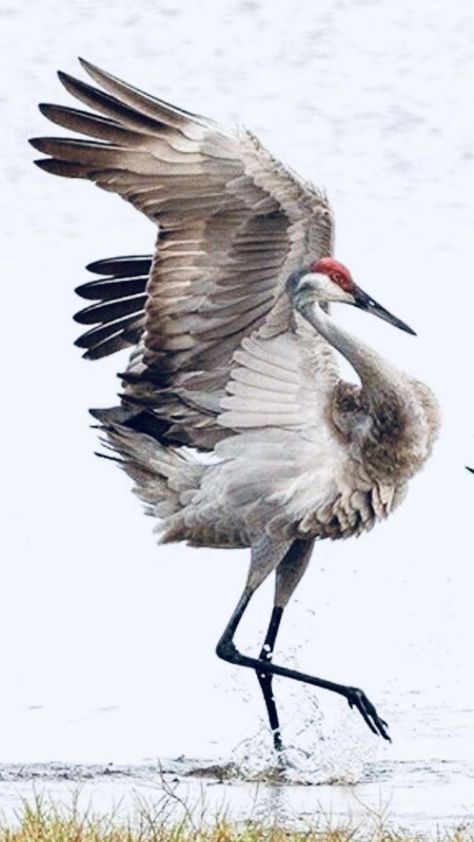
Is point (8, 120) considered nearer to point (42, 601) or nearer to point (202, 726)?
point (42, 601)

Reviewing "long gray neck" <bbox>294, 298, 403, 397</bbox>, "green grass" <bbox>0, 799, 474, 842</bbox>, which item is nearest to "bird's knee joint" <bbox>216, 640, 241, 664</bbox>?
"long gray neck" <bbox>294, 298, 403, 397</bbox>

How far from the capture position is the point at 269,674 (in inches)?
415

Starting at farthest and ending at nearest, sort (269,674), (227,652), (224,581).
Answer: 1. (224,581)
2. (269,674)
3. (227,652)

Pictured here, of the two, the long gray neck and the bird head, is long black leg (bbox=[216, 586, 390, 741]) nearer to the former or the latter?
the long gray neck

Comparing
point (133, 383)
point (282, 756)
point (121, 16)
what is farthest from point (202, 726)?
point (121, 16)

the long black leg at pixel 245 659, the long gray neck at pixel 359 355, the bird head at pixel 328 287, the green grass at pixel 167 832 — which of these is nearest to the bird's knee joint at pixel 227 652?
the long black leg at pixel 245 659

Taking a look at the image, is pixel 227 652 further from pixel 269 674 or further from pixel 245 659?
pixel 269 674

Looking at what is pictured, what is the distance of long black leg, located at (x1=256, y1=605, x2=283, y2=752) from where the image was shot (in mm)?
10384

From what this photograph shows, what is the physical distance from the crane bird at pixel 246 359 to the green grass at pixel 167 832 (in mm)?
1867

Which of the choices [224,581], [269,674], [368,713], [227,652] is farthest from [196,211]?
[224,581]

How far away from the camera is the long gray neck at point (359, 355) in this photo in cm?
1014

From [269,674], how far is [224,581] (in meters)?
1.22

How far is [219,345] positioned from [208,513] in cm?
55

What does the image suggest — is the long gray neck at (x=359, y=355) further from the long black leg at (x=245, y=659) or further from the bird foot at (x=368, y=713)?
the bird foot at (x=368, y=713)
